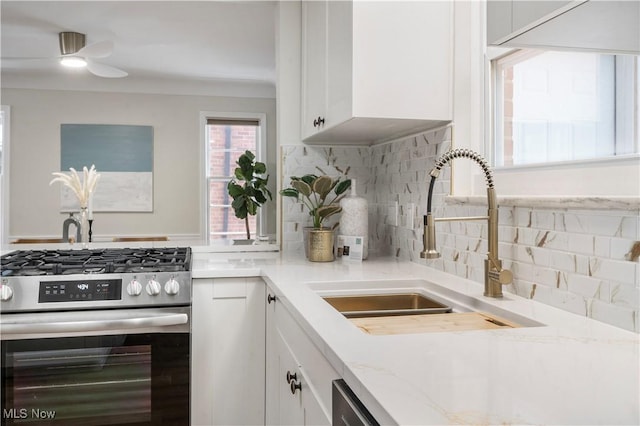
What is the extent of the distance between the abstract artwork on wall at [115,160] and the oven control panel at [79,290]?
3.04m

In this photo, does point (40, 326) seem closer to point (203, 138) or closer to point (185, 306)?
point (185, 306)

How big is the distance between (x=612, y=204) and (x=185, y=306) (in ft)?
4.74

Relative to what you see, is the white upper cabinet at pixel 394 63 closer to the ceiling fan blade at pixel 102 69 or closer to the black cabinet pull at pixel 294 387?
the black cabinet pull at pixel 294 387

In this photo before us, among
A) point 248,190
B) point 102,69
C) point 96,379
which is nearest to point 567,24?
point 96,379

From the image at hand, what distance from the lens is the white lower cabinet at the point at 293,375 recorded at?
1.11 meters

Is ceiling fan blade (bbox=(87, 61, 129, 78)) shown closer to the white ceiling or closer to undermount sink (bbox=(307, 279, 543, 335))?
the white ceiling

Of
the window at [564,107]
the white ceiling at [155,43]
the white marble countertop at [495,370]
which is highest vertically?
the white ceiling at [155,43]

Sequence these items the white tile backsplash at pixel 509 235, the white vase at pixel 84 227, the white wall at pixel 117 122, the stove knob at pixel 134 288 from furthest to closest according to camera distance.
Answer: the white wall at pixel 117 122, the white vase at pixel 84 227, the stove knob at pixel 134 288, the white tile backsplash at pixel 509 235

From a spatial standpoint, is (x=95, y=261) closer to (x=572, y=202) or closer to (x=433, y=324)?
(x=433, y=324)

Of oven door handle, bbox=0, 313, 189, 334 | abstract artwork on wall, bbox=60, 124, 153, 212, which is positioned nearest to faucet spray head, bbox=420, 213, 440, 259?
oven door handle, bbox=0, 313, 189, 334

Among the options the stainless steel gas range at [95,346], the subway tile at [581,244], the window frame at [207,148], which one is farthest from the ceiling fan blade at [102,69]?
the subway tile at [581,244]

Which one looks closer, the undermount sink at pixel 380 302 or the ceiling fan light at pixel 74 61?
the undermount sink at pixel 380 302

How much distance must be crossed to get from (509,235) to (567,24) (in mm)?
732

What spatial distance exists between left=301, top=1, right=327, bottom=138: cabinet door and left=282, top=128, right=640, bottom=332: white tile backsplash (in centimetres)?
26
